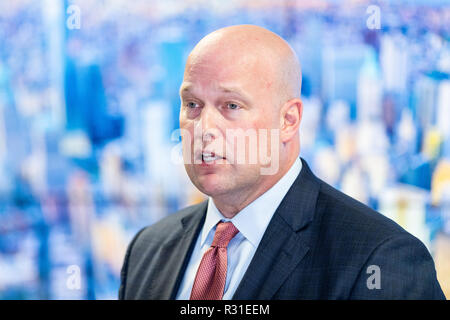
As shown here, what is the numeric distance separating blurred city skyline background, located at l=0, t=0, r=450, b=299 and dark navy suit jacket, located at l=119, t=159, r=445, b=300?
1492mm

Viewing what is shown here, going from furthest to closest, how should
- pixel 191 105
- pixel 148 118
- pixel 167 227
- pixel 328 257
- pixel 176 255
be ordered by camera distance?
1. pixel 148 118
2. pixel 167 227
3. pixel 176 255
4. pixel 191 105
5. pixel 328 257

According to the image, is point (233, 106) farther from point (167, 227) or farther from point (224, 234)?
point (167, 227)

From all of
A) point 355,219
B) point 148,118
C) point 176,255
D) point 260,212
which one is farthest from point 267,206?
point 148,118

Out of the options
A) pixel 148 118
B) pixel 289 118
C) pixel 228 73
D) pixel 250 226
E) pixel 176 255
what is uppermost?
pixel 228 73

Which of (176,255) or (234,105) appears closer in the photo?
(234,105)

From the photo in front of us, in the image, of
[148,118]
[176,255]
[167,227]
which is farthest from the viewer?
[148,118]

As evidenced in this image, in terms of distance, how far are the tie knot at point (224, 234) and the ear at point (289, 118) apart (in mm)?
269

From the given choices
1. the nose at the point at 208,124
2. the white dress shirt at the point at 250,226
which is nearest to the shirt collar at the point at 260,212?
the white dress shirt at the point at 250,226

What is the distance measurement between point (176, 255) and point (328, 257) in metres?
0.49

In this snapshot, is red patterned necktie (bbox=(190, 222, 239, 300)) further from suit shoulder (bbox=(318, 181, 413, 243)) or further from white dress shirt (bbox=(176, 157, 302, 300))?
suit shoulder (bbox=(318, 181, 413, 243))

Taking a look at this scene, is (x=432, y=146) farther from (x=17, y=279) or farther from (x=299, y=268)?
(x=17, y=279)

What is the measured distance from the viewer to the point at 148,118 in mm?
2965

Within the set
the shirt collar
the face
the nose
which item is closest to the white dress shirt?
the shirt collar

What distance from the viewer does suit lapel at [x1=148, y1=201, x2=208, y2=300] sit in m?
1.48
